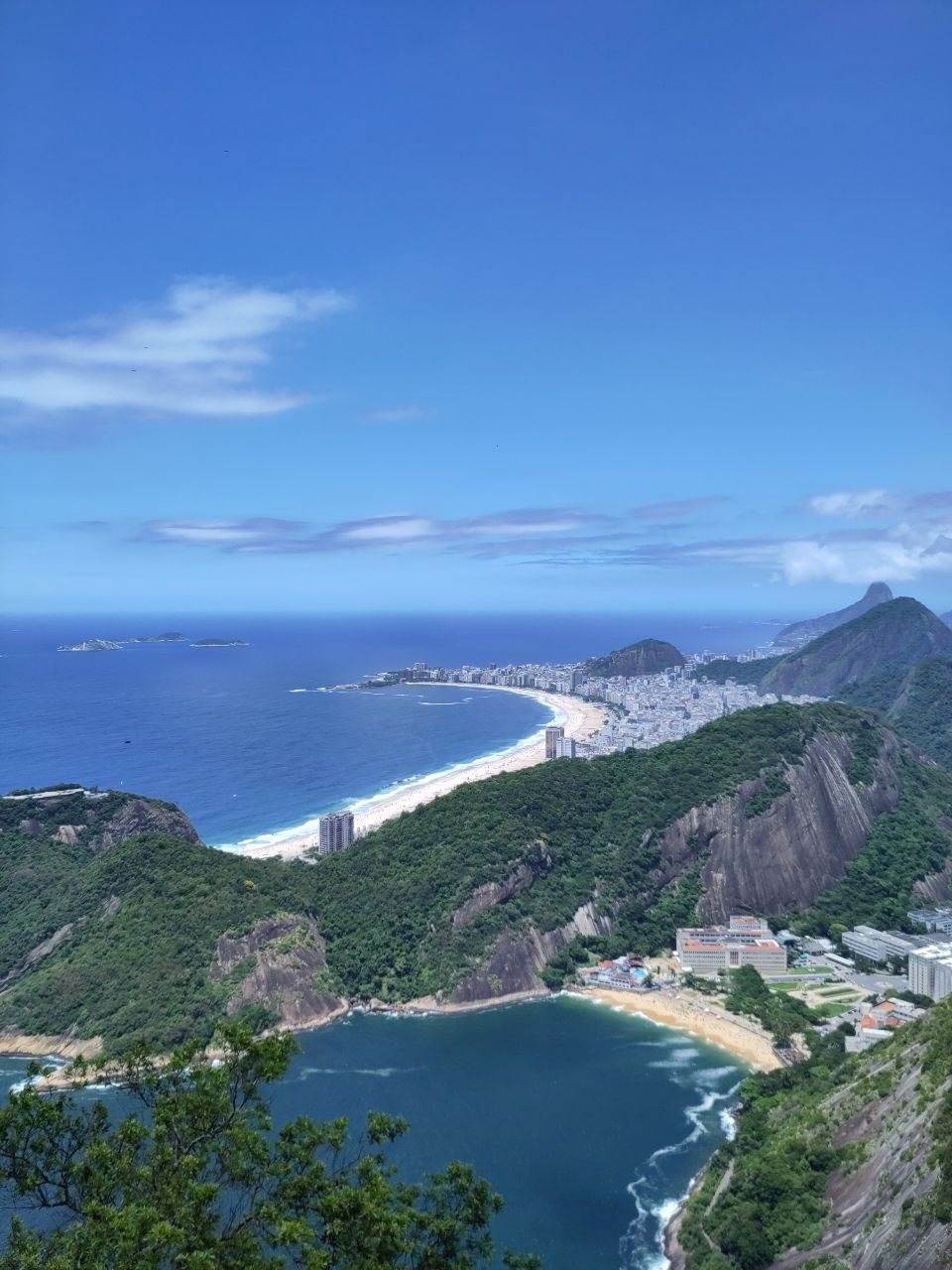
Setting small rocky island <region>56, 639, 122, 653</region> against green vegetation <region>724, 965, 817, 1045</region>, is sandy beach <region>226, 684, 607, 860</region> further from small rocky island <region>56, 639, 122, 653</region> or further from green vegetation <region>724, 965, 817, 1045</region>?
small rocky island <region>56, 639, 122, 653</region>

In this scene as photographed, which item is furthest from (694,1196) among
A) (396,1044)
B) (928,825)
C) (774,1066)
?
(928,825)

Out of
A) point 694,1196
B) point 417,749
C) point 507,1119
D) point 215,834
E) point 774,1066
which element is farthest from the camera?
point 417,749

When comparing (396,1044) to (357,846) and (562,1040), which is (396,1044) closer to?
(562,1040)

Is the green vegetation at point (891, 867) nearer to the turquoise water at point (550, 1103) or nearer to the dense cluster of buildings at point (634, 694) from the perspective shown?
the turquoise water at point (550, 1103)

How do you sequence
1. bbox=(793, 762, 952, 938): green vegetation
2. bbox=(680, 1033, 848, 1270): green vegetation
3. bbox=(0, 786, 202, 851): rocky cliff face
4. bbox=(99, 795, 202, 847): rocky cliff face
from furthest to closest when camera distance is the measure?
bbox=(99, 795, 202, 847): rocky cliff face, bbox=(0, 786, 202, 851): rocky cliff face, bbox=(793, 762, 952, 938): green vegetation, bbox=(680, 1033, 848, 1270): green vegetation

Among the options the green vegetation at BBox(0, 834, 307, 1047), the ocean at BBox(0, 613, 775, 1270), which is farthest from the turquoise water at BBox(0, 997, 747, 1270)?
the green vegetation at BBox(0, 834, 307, 1047)

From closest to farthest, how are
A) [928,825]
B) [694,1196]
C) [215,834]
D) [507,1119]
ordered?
[694,1196]
[507,1119]
[928,825]
[215,834]

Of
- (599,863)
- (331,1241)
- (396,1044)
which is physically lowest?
(396,1044)
